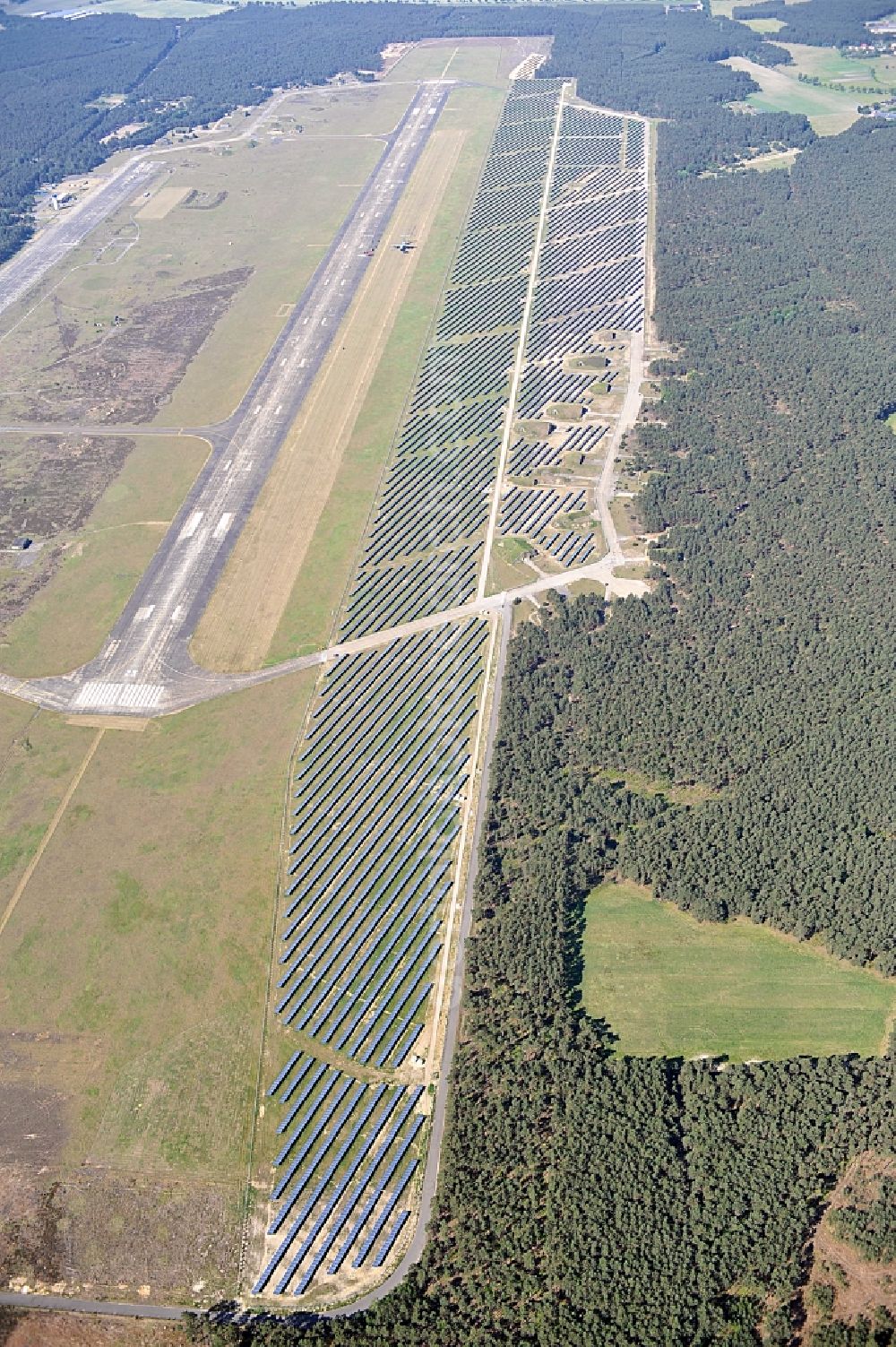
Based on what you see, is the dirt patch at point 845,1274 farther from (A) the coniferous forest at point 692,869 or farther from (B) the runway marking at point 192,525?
(B) the runway marking at point 192,525

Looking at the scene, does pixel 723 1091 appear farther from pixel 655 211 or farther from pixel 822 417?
pixel 655 211

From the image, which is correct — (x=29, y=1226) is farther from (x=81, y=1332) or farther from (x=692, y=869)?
(x=692, y=869)

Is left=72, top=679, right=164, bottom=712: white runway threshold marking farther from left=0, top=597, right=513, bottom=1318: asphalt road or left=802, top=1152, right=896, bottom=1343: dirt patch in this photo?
left=802, top=1152, right=896, bottom=1343: dirt patch

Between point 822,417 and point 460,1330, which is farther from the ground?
point 822,417

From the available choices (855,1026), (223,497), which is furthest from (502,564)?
(855,1026)

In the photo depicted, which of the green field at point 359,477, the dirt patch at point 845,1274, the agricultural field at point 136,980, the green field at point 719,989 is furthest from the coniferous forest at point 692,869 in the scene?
the green field at point 359,477

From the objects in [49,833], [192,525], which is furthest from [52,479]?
[49,833]
